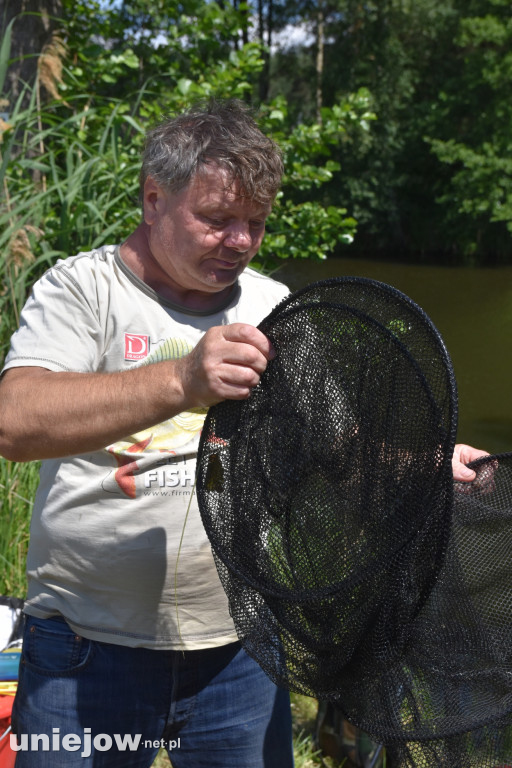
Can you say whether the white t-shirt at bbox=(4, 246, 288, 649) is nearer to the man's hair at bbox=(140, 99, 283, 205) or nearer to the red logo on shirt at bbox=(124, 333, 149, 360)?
the red logo on shirt at bbox=(124, 333, 149, 360)

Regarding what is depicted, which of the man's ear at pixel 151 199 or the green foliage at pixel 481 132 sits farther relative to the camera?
the green foliage at pixel 481 132

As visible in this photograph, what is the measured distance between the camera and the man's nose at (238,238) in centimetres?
177

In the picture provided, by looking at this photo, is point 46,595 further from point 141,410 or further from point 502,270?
point 502,270

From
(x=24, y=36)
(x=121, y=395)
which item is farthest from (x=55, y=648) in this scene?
(x=24, y=36)

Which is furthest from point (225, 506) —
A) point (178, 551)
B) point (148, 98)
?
point (148, 98)

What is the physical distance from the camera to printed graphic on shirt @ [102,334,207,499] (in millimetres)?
1781

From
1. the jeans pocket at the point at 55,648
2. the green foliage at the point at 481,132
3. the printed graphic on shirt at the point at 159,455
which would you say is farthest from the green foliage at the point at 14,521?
the green foliage at the point at 481,132

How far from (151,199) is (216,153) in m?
0.21

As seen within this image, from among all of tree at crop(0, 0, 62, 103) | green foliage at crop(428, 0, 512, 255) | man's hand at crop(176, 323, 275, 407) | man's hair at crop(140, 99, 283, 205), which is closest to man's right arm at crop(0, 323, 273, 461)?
man's hand at crop(176, 323, 275, 407)

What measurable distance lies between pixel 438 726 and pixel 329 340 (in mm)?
786

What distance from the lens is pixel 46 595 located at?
1854mm

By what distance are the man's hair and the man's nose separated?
0.25ft

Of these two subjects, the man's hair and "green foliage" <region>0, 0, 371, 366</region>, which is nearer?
the man's hair

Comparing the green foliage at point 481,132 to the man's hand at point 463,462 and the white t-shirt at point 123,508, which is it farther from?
the white t-shirt at point 123,508
